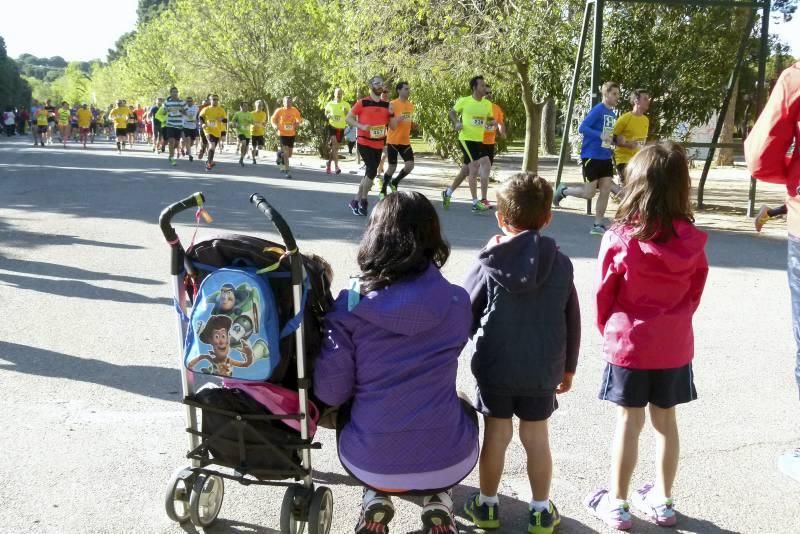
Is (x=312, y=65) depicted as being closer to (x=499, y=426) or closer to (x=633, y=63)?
(x=633, y=63)

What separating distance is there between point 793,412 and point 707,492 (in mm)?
1353

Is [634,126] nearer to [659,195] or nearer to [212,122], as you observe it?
[659,195]

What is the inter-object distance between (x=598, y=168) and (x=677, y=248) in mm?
7620

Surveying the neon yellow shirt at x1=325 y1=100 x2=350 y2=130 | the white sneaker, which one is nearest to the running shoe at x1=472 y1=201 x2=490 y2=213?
the neon yellow shirt at x1=325 y1=100 x2=350 y2=130

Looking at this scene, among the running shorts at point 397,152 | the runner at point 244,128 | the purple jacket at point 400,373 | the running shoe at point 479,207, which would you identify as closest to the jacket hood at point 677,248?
the purple jacket at point 400,373

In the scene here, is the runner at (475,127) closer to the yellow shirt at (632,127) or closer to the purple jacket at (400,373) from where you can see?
the yellow shirt at (632,127)

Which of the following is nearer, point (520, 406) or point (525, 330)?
point (525, 330)

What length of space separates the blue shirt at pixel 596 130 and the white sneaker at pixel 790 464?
6.84 m

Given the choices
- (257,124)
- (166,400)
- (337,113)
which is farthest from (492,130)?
(257,124)

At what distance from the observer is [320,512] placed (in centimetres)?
309

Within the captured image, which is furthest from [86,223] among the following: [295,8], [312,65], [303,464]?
[295,8]

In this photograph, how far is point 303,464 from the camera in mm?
3227

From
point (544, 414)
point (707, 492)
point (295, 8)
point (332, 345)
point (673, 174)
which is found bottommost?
point (707, 492)

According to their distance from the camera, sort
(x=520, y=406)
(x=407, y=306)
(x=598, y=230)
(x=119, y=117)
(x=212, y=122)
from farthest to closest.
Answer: (x=119, y=117), (x=212, y=122), (x=598, y=230), (x=520, y=406), (x=407, y=306)
